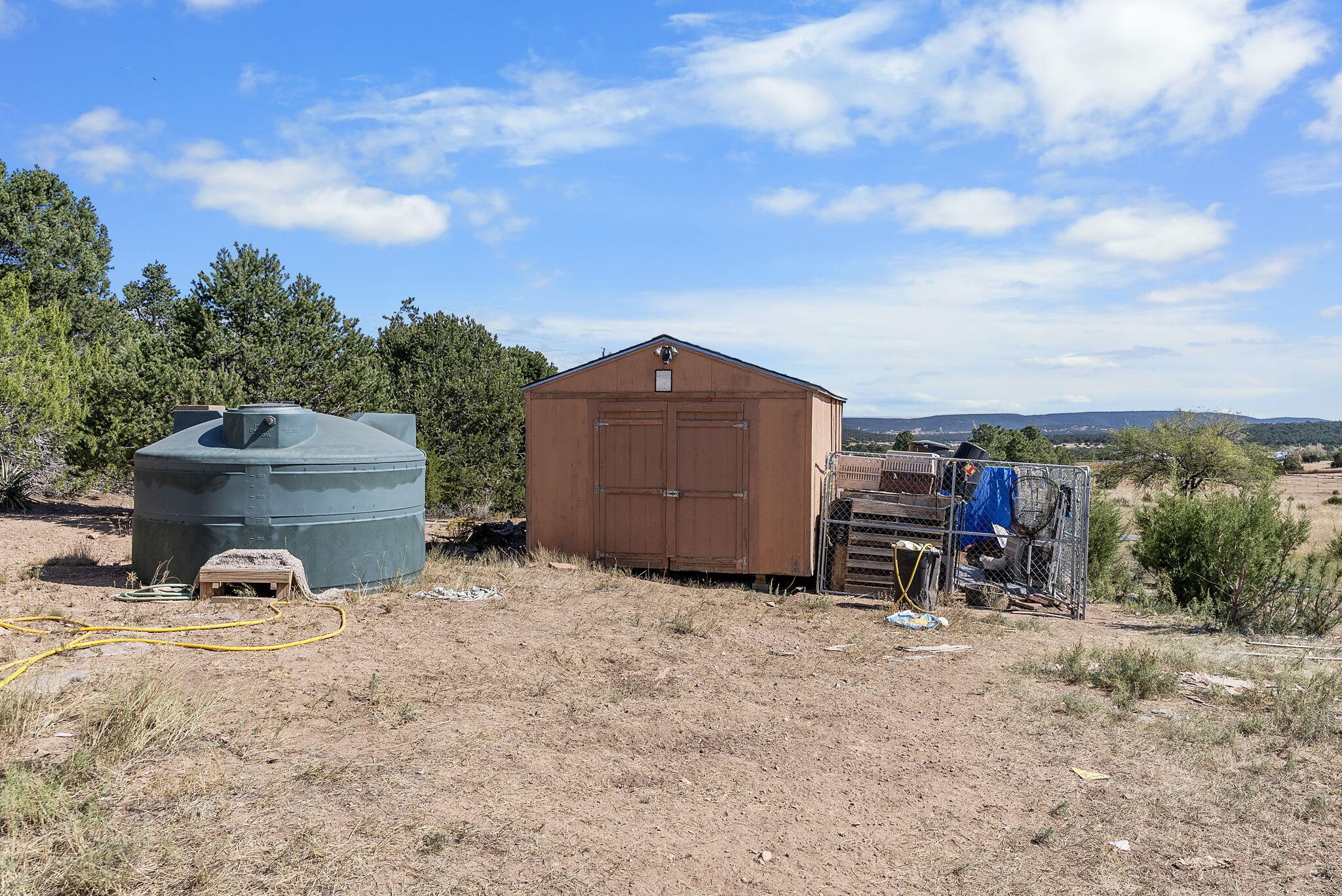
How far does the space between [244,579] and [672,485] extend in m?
5.40

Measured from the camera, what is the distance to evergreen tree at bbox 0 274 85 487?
55.8ft

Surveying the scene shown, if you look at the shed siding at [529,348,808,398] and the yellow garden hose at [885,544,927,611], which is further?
the shed siding at [529,348,808,398]

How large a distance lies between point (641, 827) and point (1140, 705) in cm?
451

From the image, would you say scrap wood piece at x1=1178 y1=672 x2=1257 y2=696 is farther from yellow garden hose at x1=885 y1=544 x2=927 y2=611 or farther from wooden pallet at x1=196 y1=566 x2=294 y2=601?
wooden pallet at x1=196 y1=566 x2=294 y2=601

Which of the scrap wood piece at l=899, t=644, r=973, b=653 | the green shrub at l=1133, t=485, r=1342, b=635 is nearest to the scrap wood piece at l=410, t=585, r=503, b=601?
the scrap wood piece at l=899, t=644, r=973, b=653

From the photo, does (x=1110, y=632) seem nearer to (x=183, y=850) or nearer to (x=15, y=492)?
(x=183, y=850)

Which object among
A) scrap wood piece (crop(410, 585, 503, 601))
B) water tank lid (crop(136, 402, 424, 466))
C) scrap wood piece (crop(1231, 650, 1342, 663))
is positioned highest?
water tank lid (crop(136, 402, 424, 466))

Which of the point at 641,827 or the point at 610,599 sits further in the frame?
the point at 610,599

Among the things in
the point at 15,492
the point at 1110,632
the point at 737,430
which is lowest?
the point at 1110,632

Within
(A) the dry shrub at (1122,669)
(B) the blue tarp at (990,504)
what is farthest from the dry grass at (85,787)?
(B) the blue tarp at (990,504)

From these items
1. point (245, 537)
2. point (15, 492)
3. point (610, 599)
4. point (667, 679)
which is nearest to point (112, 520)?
point (15, 492)

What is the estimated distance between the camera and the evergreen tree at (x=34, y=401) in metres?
17.0

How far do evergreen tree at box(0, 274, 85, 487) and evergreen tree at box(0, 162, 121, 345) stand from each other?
9.53 m

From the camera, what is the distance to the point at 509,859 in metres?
3.96
